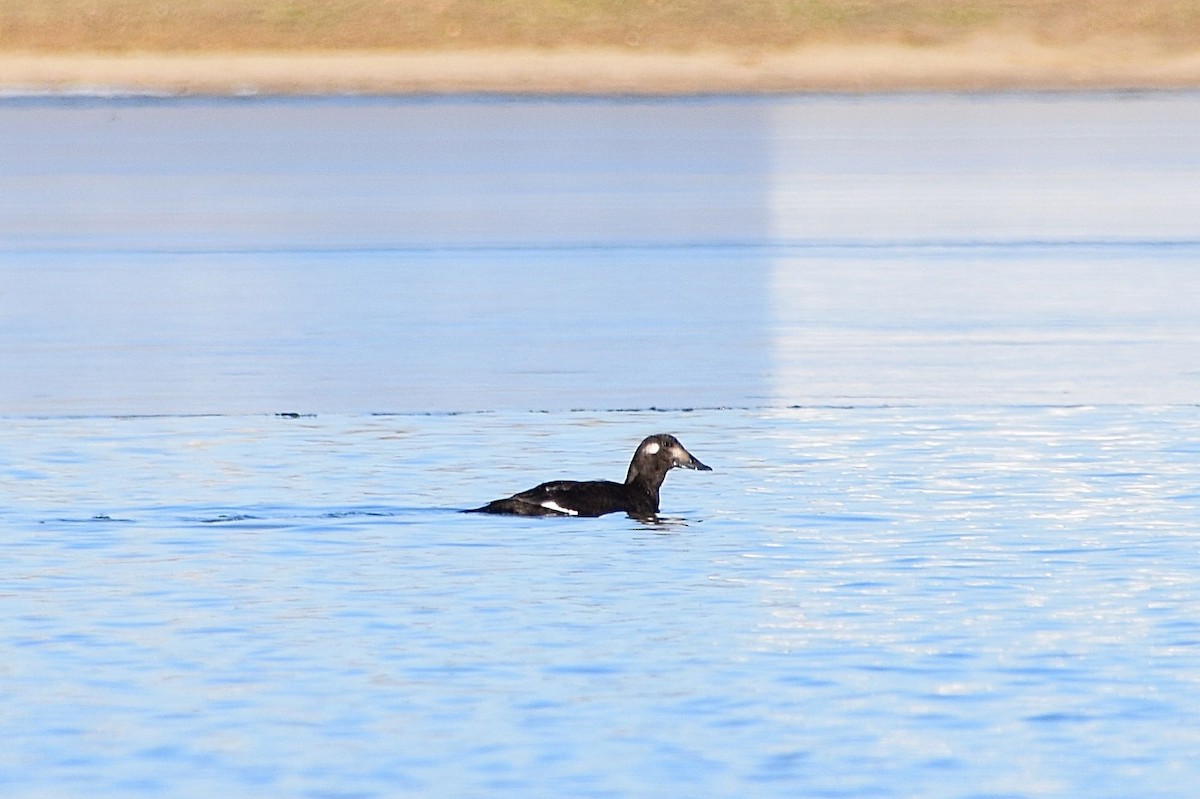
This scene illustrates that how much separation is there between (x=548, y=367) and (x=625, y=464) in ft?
11.0

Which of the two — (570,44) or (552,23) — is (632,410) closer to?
(570,44)

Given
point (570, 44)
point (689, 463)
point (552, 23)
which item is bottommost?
point (689, 463)

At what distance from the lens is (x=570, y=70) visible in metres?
95.6

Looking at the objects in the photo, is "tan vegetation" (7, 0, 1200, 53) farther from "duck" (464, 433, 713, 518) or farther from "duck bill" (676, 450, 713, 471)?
"duck" (464, 433, 713, 518)

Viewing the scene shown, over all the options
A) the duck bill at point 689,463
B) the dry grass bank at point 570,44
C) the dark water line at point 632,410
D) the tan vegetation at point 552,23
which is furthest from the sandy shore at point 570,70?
the duck bill at point 689,463

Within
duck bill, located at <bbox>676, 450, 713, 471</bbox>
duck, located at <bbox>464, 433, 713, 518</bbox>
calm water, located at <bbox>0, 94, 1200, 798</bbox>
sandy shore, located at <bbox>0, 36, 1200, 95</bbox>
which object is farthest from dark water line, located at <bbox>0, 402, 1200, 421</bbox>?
sandy shore, located at <bbox>0, 36, 1200, 95</bbox>

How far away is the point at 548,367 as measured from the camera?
631 inches

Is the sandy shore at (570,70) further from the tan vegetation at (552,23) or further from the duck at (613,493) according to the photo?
the duck at (613,493)

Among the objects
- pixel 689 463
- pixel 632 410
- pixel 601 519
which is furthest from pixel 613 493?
pixel 632 410

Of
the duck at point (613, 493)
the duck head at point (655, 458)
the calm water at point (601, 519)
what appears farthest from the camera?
the duck head at point (655, 458)

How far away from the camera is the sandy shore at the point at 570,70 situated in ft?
305

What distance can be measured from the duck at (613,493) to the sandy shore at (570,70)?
81.2m

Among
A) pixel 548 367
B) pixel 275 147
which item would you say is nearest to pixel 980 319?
pixel 548 367

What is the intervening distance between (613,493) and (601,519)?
0.12 meters
